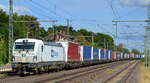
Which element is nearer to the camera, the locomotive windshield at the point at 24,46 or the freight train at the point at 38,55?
the freight train at the point at 38,55

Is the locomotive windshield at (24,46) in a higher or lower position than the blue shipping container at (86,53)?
higher

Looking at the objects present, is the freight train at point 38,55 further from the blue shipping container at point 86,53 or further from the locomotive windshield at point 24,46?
the blue shipping container at point 86,53

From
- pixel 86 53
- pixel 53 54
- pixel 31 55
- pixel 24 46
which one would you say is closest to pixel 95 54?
pixel 86 53

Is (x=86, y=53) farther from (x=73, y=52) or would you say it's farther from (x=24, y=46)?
(x=24, y=46)

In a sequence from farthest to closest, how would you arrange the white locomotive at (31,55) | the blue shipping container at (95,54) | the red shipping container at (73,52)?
the blue shipping container at (95,54) < the red shipping container at (73,52) < the white locomotive at (31,55)

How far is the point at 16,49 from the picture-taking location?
32875 millimetres

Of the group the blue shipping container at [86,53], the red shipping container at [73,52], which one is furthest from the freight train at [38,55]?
the blue shipping container at [86,53]

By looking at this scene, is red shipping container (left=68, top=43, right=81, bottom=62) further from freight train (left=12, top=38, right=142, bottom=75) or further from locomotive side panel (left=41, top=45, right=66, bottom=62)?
locomotive side panel (left=41, top=45, right=66, bottom=62)

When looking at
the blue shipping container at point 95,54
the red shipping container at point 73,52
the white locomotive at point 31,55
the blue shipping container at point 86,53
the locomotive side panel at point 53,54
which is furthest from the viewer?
the blue shipping container at point 95,54

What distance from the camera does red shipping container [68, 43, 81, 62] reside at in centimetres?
4655

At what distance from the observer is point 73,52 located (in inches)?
1932

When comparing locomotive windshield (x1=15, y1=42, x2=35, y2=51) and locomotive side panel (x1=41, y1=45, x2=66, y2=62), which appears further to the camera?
locomotive side panel (x1=41, y1=45, x2=66, y2=62)

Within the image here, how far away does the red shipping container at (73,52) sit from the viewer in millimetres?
46550

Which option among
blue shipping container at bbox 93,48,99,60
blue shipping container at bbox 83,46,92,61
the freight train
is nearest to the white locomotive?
the freight train
